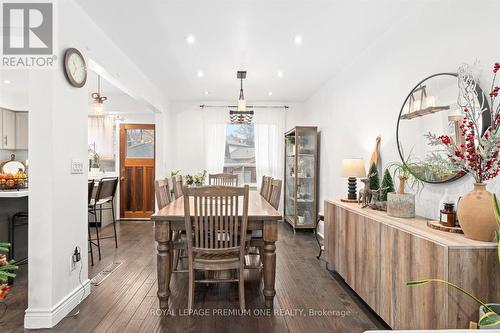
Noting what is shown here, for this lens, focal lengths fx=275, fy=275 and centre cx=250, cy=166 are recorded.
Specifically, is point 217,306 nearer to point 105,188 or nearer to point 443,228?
point 443,228

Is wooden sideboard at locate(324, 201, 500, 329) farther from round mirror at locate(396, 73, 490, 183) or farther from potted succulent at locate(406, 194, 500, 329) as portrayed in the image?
round mirror at locate(396, 73, 490, 183)

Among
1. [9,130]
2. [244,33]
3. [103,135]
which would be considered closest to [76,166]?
[244,33]

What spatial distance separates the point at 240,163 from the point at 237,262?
3923 millimetres

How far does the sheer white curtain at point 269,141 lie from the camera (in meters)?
5.97

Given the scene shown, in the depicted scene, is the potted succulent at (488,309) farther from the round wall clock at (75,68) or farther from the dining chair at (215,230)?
the round wall clock at (75,68)

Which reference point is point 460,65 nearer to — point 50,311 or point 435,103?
point 435,103

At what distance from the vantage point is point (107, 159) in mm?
5828

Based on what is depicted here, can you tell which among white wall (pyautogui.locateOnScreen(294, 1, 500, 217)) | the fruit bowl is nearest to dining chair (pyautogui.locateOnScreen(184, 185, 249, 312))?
white wall (pyautogui.locateOnScreen(294, 1, 500, 217))

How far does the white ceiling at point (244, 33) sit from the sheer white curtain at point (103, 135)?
2.02m

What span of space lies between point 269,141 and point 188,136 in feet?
5.82

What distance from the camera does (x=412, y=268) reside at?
1.77 meters

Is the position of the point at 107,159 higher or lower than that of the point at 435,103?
lower

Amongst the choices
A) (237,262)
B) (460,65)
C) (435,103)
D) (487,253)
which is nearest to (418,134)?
(435,103)

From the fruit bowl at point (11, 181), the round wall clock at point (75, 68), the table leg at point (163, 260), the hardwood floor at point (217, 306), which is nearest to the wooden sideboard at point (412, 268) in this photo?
the hardwood floor at point (217, 306)
